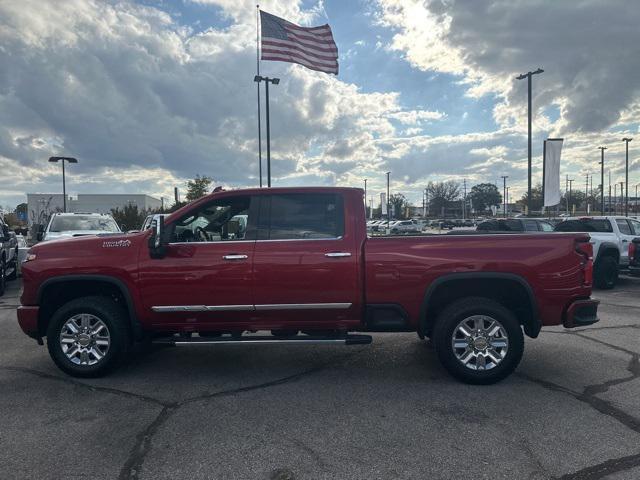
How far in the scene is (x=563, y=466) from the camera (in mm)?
3240

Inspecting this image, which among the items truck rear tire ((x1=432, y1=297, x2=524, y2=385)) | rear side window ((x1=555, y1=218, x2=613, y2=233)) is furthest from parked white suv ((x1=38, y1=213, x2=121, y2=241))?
rear side window ((x1=555, y1=218, x2=613, y2=233))

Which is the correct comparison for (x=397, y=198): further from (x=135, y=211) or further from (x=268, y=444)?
(x=268, y=444)

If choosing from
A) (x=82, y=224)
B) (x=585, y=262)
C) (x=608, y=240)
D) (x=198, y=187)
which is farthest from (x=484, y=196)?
(x=585, y=262)

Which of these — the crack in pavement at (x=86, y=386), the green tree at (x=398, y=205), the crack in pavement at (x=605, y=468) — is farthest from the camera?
the green tree at (x=398, y=205)

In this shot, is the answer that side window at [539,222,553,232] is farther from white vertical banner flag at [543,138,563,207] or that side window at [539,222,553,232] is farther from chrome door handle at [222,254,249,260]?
chrome door handle at [222,254,249,260]

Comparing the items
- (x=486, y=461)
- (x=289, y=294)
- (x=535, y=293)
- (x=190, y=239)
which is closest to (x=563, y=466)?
(x=486, y=461)

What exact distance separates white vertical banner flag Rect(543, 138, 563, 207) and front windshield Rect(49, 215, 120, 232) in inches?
752

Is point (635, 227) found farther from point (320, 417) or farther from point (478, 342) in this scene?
point (320, 417)

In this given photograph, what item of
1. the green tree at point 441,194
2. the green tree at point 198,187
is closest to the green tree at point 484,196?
the green tree at point 441,194

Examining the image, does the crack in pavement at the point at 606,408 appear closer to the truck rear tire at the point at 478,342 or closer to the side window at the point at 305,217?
the truck rear tire at the point at 478,342

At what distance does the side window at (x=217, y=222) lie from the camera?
4988mm

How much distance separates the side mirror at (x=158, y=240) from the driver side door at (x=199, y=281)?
0.06 meters

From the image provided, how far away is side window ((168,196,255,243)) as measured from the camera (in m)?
4.99

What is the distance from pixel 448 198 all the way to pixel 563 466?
4459 inches
